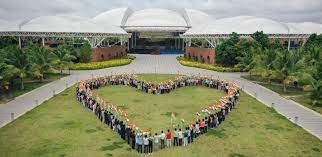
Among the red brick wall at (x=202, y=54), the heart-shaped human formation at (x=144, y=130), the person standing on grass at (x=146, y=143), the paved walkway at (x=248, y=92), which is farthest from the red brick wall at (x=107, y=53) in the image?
the person standing on grass at (x=146, y=143)

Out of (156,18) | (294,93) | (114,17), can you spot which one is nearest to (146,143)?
(294,93)

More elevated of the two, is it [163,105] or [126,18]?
[126,18]

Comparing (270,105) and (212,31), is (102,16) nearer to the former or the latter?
(212,31)

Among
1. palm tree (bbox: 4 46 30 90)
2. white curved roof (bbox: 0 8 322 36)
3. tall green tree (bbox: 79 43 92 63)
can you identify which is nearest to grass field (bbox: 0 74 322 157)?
palm tree (bbox: 4 46 30 90)

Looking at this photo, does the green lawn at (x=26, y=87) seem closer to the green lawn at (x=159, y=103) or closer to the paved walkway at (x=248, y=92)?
the paved walkway at (x=248, y=92)

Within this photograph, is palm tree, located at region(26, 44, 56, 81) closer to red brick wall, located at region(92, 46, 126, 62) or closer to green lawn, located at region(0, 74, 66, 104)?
green lawn, located at region(0, 74, 66, 104)

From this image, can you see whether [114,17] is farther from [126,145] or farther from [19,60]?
[126,145]

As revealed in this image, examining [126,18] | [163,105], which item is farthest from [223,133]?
[126,18]
